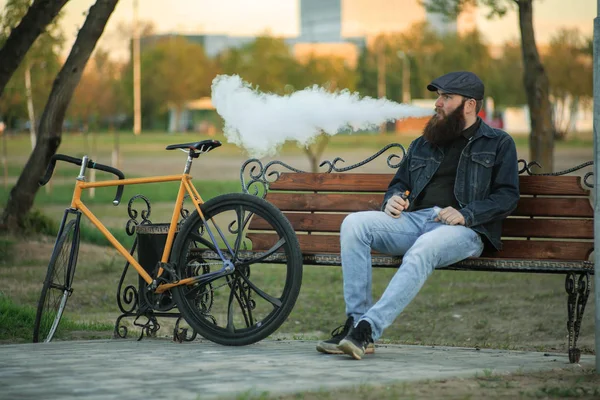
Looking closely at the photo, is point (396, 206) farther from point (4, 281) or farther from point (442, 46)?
point (442, 46)

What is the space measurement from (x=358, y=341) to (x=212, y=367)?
73 cm

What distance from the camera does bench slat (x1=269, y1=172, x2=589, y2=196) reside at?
621 cm

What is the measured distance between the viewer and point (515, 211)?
6.19 meters

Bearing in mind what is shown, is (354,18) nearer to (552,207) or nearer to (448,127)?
(552,207)

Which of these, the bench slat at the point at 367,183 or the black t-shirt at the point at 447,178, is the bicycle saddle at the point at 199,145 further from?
the black t-shirt at the point at 447,178

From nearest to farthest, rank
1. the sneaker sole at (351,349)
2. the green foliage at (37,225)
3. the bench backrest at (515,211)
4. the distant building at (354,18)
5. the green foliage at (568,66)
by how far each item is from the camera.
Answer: the sneaker sole at (351,349) → the bench backrest at (515,211) → the green foliage at (37,225) → the green foliage at (568,66) → the distant building at (354,18)

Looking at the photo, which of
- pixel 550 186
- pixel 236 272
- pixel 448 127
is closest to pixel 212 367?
pixel 236 272

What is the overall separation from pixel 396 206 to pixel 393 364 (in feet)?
3.17

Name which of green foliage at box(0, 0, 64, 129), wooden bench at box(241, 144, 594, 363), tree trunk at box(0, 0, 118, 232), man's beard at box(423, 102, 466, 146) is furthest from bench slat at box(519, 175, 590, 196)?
green foliage at box(0, 0, 64, 129)

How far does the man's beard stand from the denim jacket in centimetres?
9

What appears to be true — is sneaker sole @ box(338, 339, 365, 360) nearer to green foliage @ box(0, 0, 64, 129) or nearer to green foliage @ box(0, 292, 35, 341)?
green foliage @ box(0, 292, 35, 341)

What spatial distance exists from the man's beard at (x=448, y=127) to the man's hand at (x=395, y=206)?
0.38m

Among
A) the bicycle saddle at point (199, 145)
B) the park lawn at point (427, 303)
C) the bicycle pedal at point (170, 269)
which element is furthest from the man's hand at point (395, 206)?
A: the park lawn at point (427, 303)

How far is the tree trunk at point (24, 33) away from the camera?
10.9 metres
